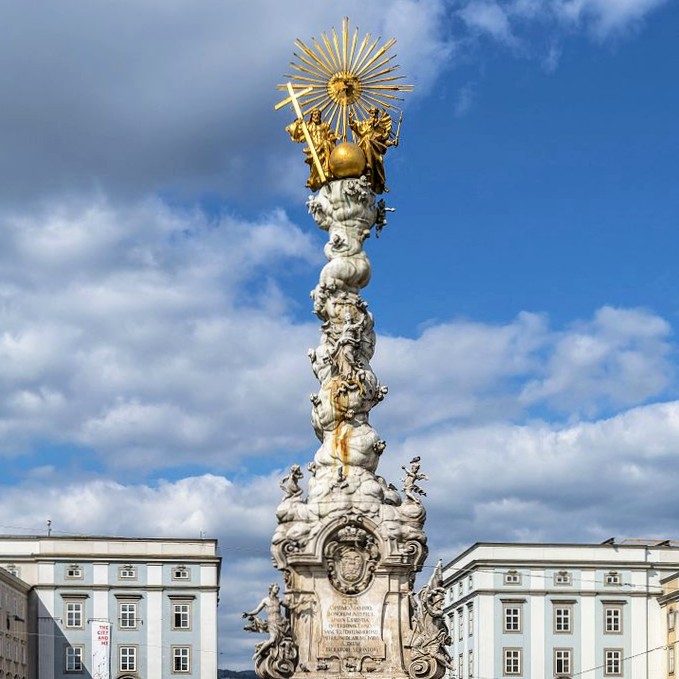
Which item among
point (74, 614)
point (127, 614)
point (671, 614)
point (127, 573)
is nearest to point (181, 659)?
point (127, 614)

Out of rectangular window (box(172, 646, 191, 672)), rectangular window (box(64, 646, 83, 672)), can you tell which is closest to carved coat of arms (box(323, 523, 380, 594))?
rectangular window (box(64, 646, 83, 672))

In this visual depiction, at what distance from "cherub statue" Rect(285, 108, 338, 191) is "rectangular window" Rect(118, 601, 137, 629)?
6311cm

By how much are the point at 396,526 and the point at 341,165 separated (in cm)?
804

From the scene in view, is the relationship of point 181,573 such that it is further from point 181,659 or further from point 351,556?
point 351,556

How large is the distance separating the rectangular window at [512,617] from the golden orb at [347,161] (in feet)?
218

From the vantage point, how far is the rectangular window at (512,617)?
97.6 m

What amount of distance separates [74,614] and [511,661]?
26.3 metres

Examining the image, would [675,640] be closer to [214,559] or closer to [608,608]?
[608,608]

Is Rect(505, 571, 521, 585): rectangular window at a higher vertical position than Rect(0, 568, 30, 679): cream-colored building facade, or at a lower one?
higher

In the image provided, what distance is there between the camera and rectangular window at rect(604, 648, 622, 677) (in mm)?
97000

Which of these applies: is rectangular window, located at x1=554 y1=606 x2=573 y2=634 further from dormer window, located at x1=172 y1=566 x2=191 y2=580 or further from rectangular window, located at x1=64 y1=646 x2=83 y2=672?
rectangular window, located at x1=64 y1=646 x2=83 y2=672

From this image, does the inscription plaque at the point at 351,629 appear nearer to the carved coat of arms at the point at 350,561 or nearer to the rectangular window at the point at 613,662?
the carved coat of arms at the point at 350,561

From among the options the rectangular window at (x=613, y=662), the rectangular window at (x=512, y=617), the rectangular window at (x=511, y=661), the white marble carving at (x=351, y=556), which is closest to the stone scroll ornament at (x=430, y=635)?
the white marble carving at (x=351, y=556)

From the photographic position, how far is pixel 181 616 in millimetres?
94938
